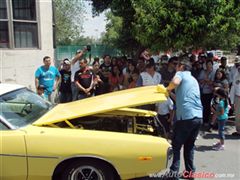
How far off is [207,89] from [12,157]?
17.8 feet

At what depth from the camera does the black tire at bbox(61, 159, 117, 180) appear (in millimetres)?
4348

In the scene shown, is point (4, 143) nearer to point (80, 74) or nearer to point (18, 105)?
point (18, 105)

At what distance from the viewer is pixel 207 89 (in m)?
8.57

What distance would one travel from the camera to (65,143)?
426 centimetres

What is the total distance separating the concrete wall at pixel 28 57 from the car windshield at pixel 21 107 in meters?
4.12

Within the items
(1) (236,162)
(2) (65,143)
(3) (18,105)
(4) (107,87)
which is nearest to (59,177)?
(2) (65,143)

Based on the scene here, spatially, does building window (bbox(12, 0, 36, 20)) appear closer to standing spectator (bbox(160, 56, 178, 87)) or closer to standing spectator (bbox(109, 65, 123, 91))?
standing spectator (bbox(109, 65, 123, 91))

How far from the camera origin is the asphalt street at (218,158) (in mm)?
5539

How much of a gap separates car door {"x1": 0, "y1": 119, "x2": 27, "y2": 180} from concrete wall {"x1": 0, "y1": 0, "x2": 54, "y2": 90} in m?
5.19

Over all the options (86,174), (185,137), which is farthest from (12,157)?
(185,137)

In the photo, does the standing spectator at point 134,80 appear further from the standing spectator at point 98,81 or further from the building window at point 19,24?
the building window at point 19,24

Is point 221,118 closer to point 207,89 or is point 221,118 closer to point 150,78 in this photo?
point 150,78

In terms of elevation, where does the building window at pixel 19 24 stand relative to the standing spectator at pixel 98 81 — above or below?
above

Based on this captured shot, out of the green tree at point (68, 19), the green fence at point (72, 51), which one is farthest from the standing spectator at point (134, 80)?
the green tree at point (68, 19)
